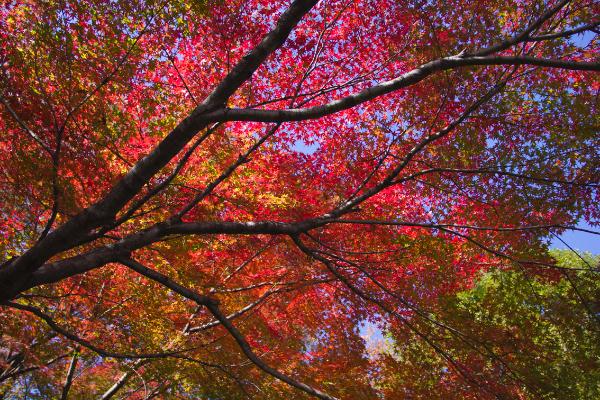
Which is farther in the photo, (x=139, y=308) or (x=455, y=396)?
(x=455, y=396)

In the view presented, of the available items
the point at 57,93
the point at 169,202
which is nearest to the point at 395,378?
the point at 169,202


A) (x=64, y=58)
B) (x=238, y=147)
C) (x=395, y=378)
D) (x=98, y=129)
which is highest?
(x=238, y=147)

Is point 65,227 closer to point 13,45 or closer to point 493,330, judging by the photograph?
point 13,45

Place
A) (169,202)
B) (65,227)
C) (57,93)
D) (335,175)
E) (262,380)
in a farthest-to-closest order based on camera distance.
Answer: (335,175)
(262,380)
(169,202)
(57,93)
(65,227)

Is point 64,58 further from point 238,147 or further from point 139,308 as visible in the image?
point 139,308

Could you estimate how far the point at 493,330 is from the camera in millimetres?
7191

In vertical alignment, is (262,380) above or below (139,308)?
below

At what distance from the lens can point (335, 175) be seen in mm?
7910

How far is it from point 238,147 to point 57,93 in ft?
11.1

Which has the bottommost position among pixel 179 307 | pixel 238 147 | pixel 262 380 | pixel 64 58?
pixel 262 380

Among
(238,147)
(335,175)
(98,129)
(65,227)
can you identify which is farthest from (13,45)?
(335,175)

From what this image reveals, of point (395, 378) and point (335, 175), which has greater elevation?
point (335, 175)

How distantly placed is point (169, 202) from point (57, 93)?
1935 millimetres

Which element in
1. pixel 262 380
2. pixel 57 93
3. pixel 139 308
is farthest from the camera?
pixel 139 308
